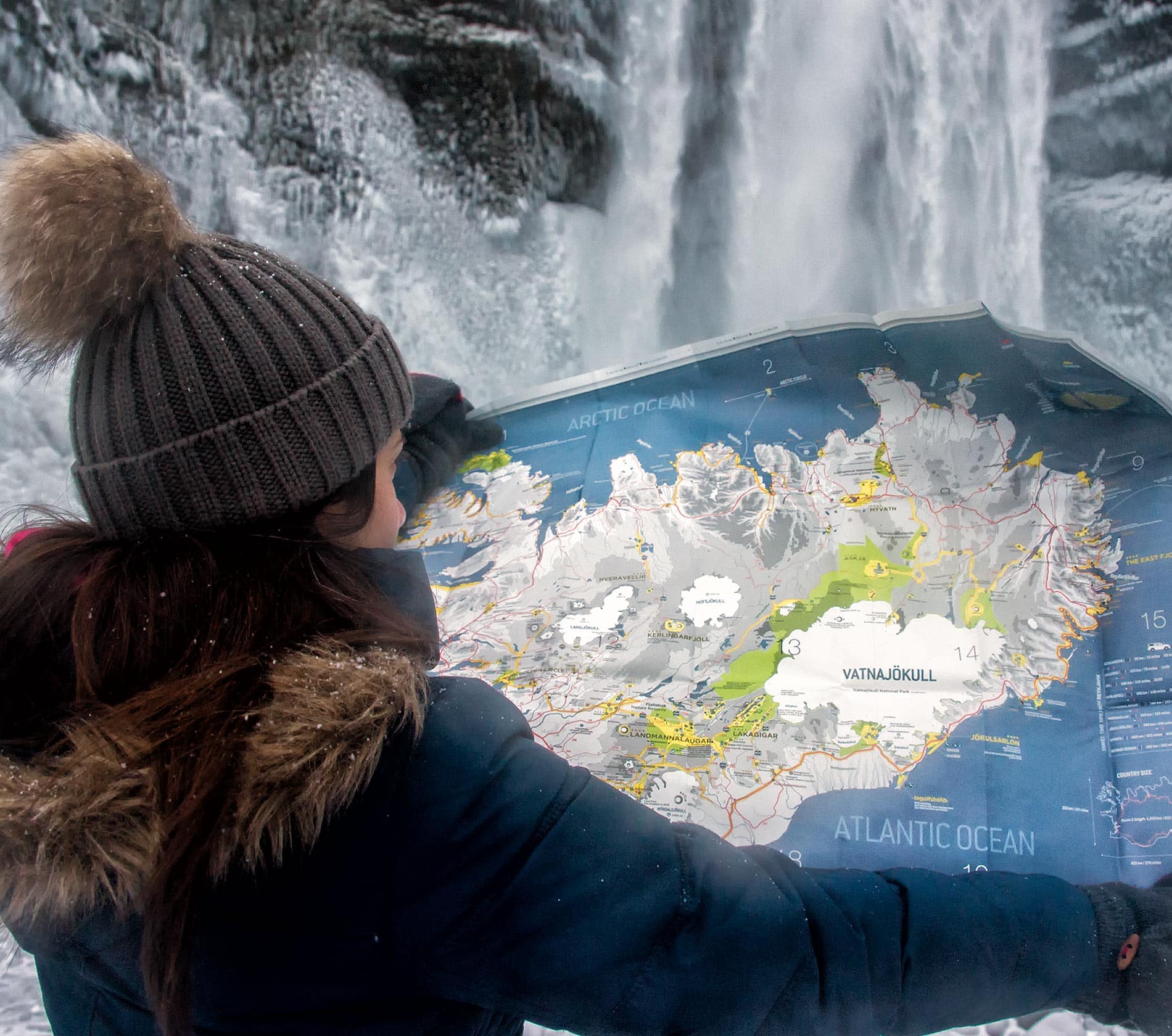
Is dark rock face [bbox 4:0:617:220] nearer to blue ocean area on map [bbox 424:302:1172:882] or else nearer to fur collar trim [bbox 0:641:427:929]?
blue ocean area on map [bbox 424:302:1172:882]

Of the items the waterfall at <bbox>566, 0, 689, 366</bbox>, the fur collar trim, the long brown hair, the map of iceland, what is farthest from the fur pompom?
the waterfall at <bbox>566, 0, 689, 366</bbox>

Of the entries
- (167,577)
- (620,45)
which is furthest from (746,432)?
(620,45)

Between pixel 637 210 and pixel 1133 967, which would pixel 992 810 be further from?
pixel 637 210

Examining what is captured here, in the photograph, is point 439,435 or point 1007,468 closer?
point 1007,468

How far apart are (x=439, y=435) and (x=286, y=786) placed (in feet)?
3.51

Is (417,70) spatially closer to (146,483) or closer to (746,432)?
(746,432)

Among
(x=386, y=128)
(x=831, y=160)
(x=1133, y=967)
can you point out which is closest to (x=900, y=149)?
(x=831, y=160)

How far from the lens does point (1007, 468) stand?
3.64 feet

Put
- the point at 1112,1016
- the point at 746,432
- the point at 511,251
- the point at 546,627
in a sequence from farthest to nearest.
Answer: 1. the point at 511,251
2. the point at 746,432
3. the point at 546,627
4. the point at 1112,1016

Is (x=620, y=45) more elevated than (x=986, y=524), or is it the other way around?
(x=620, y=45)

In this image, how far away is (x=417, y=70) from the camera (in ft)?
6.44

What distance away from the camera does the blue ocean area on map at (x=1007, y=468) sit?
831 millimetres

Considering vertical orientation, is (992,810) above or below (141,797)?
below

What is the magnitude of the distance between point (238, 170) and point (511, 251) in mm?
688
